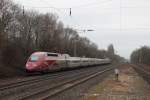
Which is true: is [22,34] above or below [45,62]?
above

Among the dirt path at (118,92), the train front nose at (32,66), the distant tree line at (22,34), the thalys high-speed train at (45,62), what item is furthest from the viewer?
the distant tree line at (22,34)

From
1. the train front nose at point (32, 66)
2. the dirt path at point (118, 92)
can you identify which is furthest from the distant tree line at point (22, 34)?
the dirt path at point (118, 92)

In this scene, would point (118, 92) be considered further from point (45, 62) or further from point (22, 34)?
point (22, 34)

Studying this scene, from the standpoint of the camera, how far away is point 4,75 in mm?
37906

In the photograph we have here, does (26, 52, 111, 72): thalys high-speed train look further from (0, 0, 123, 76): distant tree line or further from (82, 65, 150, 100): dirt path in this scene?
(82, 65, 150, 100): dirt path

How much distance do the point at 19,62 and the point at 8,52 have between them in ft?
11.7

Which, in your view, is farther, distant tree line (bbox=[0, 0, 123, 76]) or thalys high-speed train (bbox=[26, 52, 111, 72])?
distant tree line (bbox=[0, 0, 123, 76])

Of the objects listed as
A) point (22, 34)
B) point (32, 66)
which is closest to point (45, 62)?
point (32, 66)

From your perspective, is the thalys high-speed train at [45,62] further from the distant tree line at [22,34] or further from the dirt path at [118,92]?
the dirt path at [118,92]

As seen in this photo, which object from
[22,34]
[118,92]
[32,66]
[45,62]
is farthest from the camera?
[22,34]

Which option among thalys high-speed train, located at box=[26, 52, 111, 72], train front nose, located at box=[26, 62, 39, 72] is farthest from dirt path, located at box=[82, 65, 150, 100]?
thalys high-speed train, located at box=[26, 52, 111, 72]

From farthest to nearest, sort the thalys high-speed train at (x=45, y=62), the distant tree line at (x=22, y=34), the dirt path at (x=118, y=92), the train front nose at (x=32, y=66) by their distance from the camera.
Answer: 1. the distant tree line at (x=22, y=34)
2. the thalys high-speed train at (x=45, y=62)
3. the train front nose at (x=32, y=66)
4. the dirt path at (x=118, y=92)

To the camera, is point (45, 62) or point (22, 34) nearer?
point (45, 62)

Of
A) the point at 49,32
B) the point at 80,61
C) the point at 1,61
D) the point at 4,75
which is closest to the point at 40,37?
the point at 49,32
